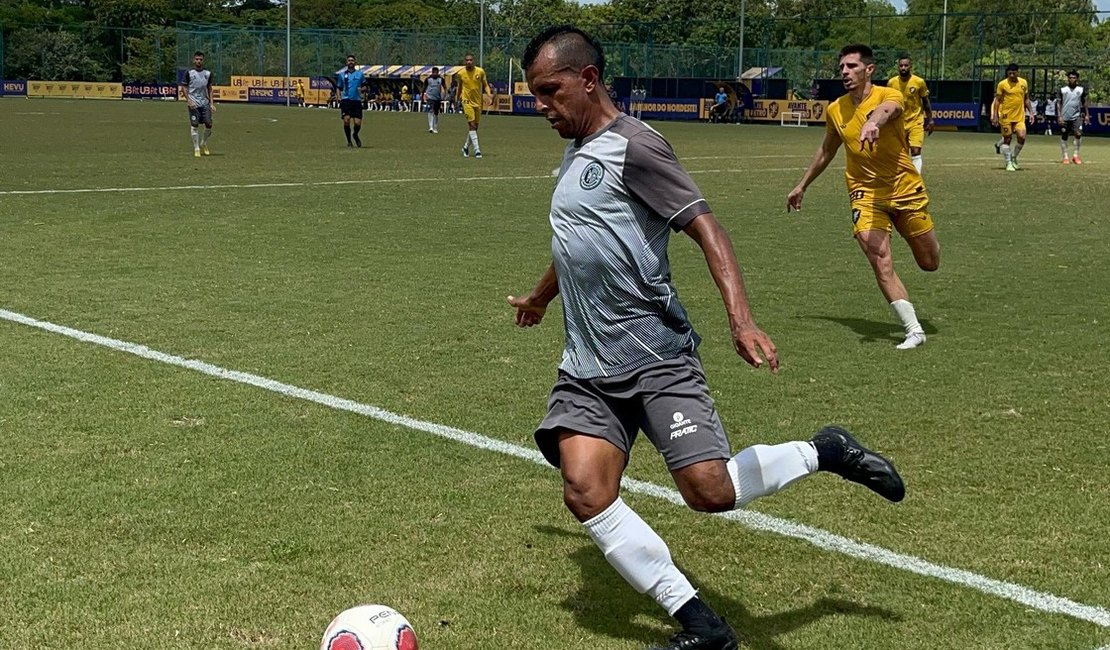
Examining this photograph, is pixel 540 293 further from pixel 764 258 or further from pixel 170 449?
pixel 764 258

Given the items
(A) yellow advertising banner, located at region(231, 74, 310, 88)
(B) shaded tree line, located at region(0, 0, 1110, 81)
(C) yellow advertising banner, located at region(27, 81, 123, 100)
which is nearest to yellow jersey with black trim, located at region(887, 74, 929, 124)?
(B) shaded tree line, located at region(0, 0, 1110, 81)

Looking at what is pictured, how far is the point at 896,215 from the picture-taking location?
9320 millimetres

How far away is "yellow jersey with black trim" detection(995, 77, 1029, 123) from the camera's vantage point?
26.0 meters

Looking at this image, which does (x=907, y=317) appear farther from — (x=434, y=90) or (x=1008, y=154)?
(x=434, y=90)

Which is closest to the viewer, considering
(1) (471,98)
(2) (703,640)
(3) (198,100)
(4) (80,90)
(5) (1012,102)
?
(2) (703,640)

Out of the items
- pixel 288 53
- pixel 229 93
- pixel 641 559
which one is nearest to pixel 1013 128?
pixel 641 559

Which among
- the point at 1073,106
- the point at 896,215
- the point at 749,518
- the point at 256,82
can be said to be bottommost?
the point at 749,518

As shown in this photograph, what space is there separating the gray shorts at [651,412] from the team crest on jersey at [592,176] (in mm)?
564

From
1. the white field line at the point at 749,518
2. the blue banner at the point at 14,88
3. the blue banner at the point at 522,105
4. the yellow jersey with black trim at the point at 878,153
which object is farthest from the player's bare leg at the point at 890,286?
the blue banner at the point at 14,88

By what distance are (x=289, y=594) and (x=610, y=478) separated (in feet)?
3.70

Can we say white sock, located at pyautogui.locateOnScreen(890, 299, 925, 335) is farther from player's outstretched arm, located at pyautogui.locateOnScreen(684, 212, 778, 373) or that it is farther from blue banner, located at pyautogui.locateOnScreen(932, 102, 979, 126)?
blue banner, located at pyautogui.locateOnScreen(932, 102, 979, 126)

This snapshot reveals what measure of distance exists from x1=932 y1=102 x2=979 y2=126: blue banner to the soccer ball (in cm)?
5057

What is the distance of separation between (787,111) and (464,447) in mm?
53293

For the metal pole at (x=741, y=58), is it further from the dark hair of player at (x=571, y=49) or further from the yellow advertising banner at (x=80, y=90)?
the dark hair of player at (x=571, y=49)
